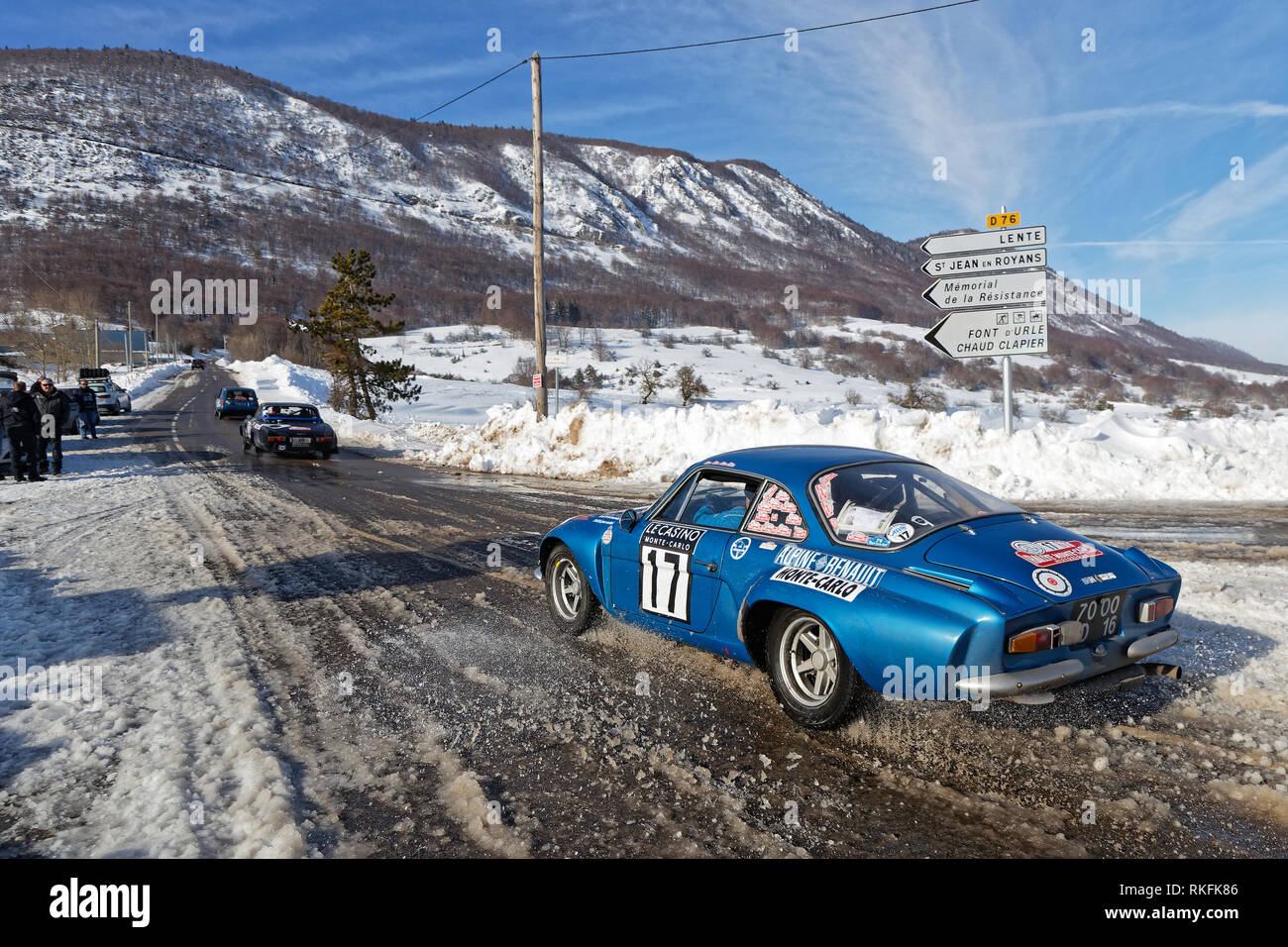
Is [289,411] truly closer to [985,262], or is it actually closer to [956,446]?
[956,446]

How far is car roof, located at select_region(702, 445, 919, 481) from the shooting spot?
4.07 m

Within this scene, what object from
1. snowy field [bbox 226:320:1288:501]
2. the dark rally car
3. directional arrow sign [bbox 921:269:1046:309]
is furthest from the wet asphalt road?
the dark rally car

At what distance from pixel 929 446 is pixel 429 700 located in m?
11.2

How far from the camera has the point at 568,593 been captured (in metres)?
5.37

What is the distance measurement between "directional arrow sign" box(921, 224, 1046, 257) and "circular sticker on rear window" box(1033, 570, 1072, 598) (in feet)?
32.9

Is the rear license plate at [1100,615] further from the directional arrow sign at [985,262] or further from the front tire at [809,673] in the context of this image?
the directional arrow sign at [985,262]

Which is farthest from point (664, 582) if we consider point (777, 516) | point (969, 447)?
point (969, 447)

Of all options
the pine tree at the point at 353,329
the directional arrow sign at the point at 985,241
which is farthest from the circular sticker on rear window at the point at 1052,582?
the pine tree at the point at 353,329

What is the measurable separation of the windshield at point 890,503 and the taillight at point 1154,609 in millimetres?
Answer: 775

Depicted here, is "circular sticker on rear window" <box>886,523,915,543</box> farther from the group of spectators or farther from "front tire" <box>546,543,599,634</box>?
the group of spectators

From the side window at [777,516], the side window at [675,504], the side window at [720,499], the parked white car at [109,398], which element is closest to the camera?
the side window at [777,516]

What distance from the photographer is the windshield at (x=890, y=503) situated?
144 inches

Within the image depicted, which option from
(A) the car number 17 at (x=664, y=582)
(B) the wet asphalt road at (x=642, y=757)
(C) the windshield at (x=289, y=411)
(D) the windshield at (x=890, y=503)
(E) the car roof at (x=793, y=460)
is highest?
(C) the windshield at (x=289, y=411)

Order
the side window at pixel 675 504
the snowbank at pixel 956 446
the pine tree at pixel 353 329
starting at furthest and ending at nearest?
the pine tree at pixel 353 329, the snowbank at pixel 956 446, the side window at pixel 675 504
